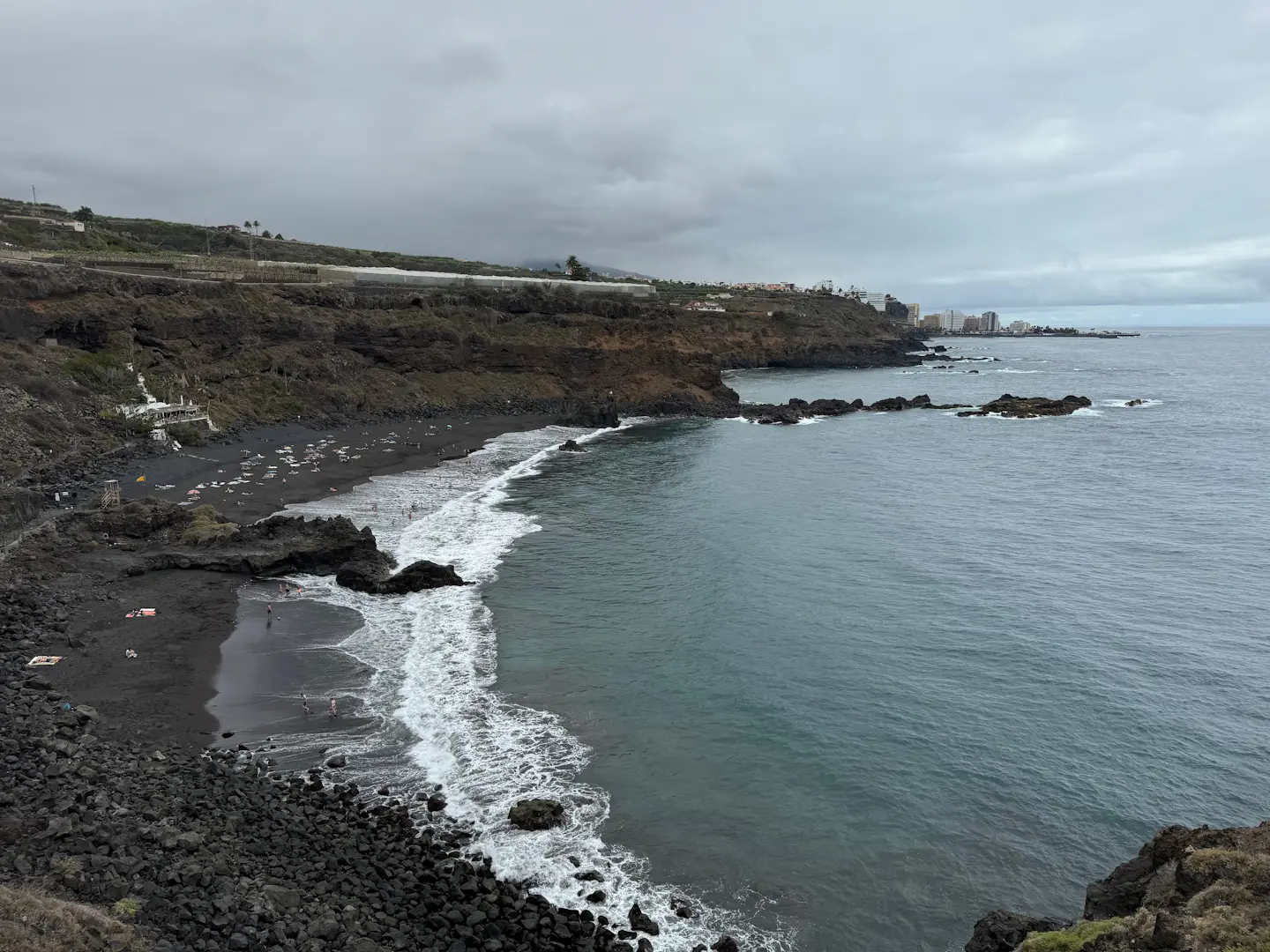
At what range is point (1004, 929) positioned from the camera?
1334cm

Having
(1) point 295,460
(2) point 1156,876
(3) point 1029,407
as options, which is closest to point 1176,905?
(2) point 1156,876

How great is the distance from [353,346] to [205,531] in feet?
171

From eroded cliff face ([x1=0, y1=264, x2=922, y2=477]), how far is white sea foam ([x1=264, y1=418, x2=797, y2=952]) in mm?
33210

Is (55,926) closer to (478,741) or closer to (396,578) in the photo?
(478,741)

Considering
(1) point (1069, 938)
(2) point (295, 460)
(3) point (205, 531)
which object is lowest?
(3) point (205, 531)

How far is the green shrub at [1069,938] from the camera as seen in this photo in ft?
34.7

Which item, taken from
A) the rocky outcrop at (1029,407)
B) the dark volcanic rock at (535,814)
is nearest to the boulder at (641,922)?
the dark volcanic rock at (535,814)

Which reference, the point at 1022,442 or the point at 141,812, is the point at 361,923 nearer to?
the point at 141,812

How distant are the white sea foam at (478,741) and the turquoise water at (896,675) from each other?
60cm

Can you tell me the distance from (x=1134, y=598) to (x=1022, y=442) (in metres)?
43.1

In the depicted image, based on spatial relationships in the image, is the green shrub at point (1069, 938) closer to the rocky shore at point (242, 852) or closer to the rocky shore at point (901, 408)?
the rocky shore at point (242, 852)

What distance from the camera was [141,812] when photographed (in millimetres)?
15578

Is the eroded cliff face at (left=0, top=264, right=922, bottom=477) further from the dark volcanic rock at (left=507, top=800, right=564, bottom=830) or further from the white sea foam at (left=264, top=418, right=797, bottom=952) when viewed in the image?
the dark volcanic rock at (left=507, top=800, right=564, bottom=830)

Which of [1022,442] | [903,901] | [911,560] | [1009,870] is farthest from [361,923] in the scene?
[1022,442]
